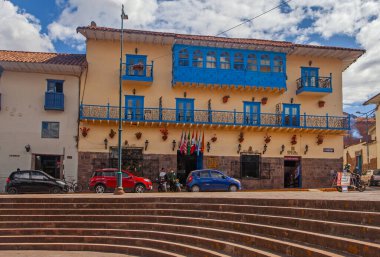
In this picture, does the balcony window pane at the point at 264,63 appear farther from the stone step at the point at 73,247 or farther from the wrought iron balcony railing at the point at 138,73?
the stone step at the point at 73,247

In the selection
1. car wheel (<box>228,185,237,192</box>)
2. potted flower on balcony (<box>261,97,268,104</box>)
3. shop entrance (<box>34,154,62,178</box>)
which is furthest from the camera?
potted flower on balcony (<box>261,97,268,104</box>)

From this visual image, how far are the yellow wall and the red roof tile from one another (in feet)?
3.70

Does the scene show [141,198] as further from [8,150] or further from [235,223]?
[8,150]

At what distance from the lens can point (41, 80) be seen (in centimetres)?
2848

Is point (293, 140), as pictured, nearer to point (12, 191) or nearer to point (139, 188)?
point (139, 188)

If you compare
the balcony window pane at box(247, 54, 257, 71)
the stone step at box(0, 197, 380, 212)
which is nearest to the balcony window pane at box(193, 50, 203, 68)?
the balcony window pane at box(247, 54, 257, 71)

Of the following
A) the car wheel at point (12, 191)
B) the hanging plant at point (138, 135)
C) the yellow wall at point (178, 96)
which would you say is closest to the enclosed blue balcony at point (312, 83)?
the yellow wall at point (178, 96)

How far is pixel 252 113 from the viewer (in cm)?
3120

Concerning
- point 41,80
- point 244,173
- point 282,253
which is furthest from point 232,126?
point 282,253

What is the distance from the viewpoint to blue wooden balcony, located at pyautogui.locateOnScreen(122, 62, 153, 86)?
2897 centimetres

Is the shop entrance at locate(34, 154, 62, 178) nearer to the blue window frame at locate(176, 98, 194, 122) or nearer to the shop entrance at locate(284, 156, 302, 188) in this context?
the blue window frame at locate(176, 98, 194, 122)

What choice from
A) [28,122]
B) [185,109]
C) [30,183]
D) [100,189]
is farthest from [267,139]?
[30,183]

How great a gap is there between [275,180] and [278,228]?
21.6 metres

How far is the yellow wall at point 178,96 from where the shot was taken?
29.2m
